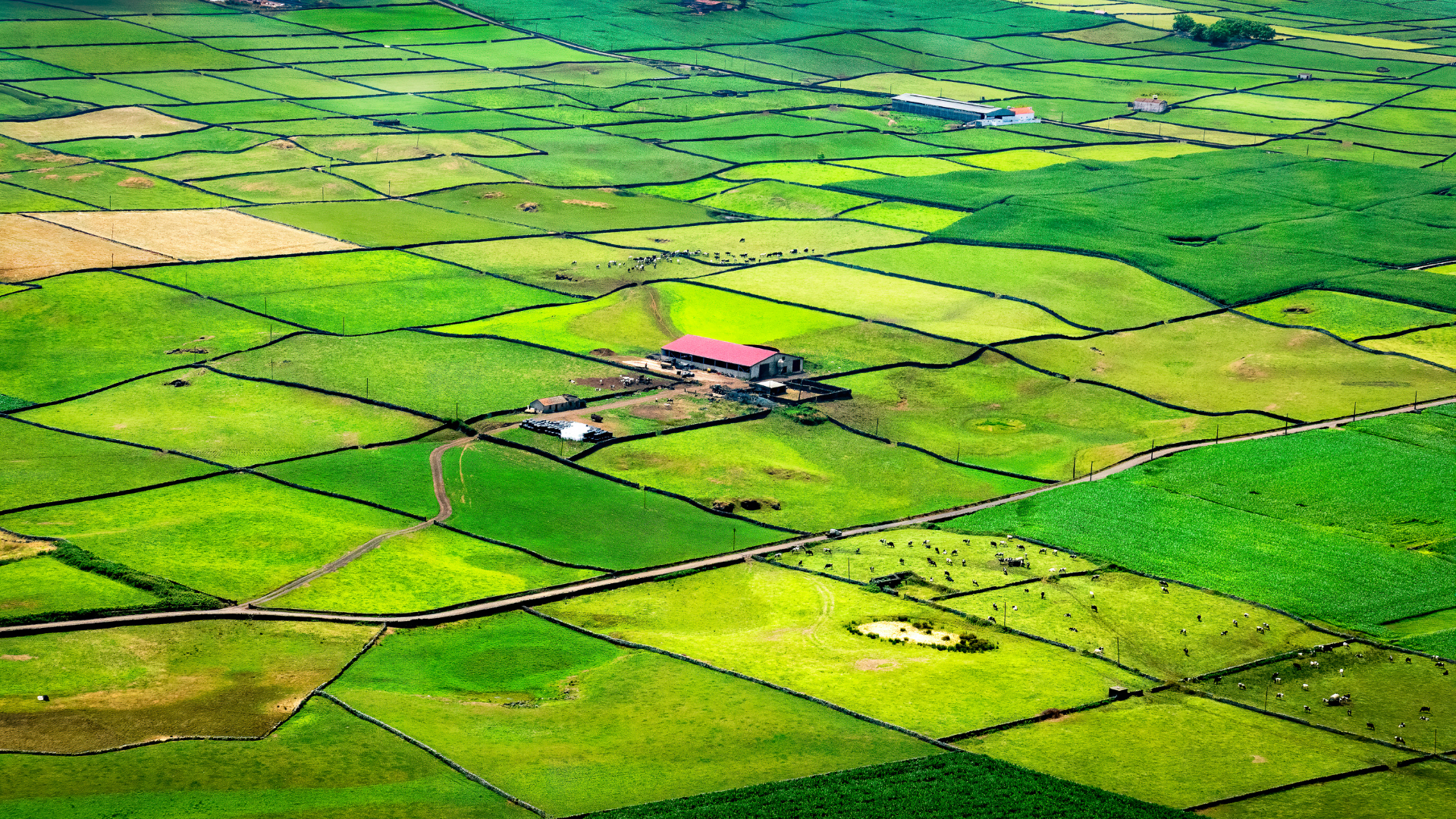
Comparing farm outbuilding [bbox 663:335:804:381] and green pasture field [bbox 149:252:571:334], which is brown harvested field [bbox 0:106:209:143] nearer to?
green pasture field [bbox 149:252:571:334]

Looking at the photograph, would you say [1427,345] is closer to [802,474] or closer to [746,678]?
[802,474]

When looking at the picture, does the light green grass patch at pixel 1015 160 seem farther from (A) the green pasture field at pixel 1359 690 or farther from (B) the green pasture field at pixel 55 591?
(B) the green pasture field at pixel 55 591

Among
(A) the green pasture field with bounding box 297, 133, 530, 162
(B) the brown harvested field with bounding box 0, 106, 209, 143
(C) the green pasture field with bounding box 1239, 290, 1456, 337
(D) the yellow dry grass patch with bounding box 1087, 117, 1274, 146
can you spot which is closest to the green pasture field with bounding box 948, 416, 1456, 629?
(C) the green pasture field with bounding box 1239, 290, 1456, 337

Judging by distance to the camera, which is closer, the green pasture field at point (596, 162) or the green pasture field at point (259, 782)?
the green pasture field at point (259, 782)

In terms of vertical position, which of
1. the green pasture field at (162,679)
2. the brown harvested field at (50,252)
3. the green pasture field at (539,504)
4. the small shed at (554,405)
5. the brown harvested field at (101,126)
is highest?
the brown harvested field at (101,126)

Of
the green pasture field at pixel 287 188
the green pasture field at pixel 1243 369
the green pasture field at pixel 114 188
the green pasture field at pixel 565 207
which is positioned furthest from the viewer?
the green pasture field at pixel 287 188

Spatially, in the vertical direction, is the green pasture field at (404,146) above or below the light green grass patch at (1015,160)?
below

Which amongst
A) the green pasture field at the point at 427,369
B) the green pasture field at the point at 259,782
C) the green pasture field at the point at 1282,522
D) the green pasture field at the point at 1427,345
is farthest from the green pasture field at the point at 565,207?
the green pasture field at the point at 259,782
